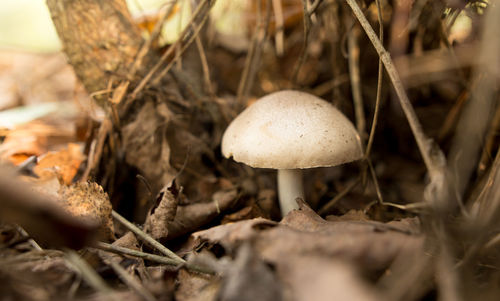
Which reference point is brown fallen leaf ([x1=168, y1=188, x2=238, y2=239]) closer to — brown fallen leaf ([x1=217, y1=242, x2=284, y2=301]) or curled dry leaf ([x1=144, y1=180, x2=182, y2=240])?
curled dry leaf ([x1=144, y1=180, x2=182, y2=240])

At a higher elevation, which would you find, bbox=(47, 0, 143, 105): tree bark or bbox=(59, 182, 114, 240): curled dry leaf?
bbox=(47, 0, 143, 105): tree bark

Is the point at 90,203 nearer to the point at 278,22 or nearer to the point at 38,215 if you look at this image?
the point at 38,215

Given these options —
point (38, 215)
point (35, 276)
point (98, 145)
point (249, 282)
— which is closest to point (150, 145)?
point (98, 145)

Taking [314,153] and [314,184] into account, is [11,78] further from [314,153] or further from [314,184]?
[314,153]

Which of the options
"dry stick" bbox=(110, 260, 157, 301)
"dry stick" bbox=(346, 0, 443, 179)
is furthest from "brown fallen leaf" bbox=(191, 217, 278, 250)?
"dry stick" bbox=(346, 0, 443, 179)

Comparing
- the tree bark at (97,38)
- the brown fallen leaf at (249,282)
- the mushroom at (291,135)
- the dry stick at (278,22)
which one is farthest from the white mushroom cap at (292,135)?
the dry stick at (278,22)
